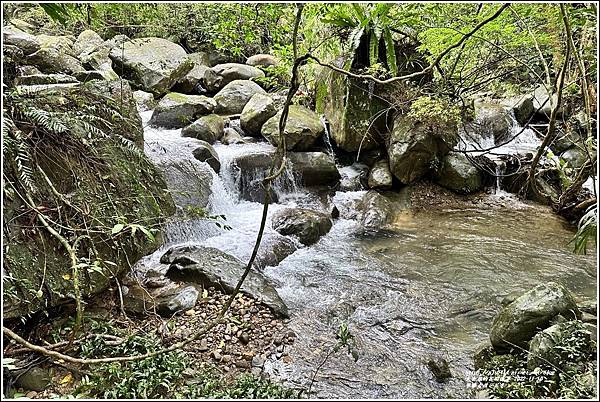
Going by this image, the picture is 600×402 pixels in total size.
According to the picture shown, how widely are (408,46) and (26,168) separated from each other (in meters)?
6.71

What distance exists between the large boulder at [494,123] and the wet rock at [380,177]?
2890 millimetres

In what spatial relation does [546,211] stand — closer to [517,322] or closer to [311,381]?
[517,322]

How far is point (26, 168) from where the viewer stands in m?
2.69

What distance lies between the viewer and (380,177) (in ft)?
25.9

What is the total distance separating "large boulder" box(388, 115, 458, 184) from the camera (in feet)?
25.3

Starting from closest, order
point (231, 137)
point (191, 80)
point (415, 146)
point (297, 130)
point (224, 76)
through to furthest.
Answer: point (415, 146) < point (297, 130) < point (231, 137) < point (191, 80) < point (224, 76)

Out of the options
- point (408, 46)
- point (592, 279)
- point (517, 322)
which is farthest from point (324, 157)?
point (517, 322)

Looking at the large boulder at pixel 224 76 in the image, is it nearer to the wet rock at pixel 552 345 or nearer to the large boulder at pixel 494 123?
the large boulder at pixel 494 123

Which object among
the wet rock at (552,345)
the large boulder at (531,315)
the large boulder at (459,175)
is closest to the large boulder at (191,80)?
the large boulder at (459,175)

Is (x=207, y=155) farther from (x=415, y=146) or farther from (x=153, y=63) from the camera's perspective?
(x=153, y=63)

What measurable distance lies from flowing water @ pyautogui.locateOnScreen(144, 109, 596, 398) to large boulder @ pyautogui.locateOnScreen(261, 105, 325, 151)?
391 millimetres

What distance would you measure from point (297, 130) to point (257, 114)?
112 cm

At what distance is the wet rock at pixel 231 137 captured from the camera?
8453 mm

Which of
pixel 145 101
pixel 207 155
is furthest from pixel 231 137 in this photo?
pixel 145 101
